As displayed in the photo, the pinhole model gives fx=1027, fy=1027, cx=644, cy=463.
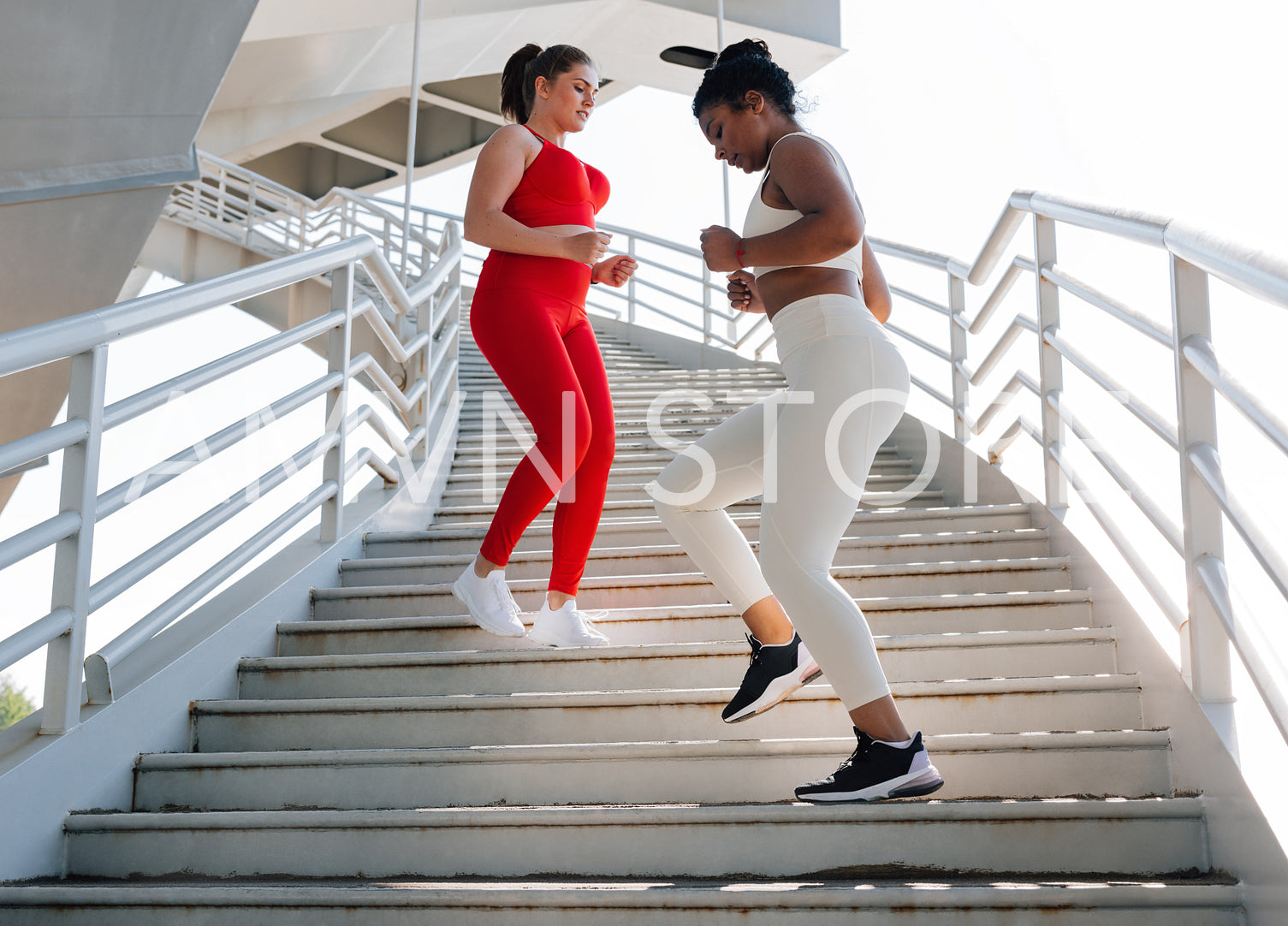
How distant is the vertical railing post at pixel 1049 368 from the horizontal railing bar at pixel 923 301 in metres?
0.97

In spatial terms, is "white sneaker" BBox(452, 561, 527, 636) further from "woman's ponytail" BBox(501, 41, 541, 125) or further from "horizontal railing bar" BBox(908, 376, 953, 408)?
"horizontal railing bar" BBox(908, 376, 953, 408)

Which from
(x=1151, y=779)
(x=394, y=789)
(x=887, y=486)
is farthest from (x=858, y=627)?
(x=887, y=486)

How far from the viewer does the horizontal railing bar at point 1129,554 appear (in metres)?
1.99

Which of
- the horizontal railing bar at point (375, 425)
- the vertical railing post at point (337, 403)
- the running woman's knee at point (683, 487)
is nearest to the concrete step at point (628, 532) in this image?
the vertical railing post at point (337, 403)

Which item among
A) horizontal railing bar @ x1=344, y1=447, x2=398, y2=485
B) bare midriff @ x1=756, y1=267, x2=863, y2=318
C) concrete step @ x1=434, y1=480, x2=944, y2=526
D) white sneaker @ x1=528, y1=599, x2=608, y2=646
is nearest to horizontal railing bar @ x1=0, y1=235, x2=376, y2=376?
horizontal railing bar @ x1=344, y1=447, x2=398, y2=485

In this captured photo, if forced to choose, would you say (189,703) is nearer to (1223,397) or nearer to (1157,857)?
(1157,857)

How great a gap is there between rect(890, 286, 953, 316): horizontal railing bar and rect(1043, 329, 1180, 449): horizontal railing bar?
1135 millimetres

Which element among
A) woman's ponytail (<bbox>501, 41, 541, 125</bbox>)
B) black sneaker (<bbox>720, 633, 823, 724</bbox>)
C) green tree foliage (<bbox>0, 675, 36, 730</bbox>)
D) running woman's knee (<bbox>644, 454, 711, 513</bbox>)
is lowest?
green tree foliage (<bbox>0, 675, 36, 730</bbox>)

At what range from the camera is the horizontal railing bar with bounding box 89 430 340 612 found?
2.04m

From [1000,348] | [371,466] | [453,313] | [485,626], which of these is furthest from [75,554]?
[453,313]

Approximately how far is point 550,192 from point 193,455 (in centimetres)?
113

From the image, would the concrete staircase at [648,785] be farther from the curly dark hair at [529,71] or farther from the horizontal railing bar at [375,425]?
the curly dark hair at [529,71]

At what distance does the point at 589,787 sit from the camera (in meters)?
2.11

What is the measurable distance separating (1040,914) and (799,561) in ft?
2.20
